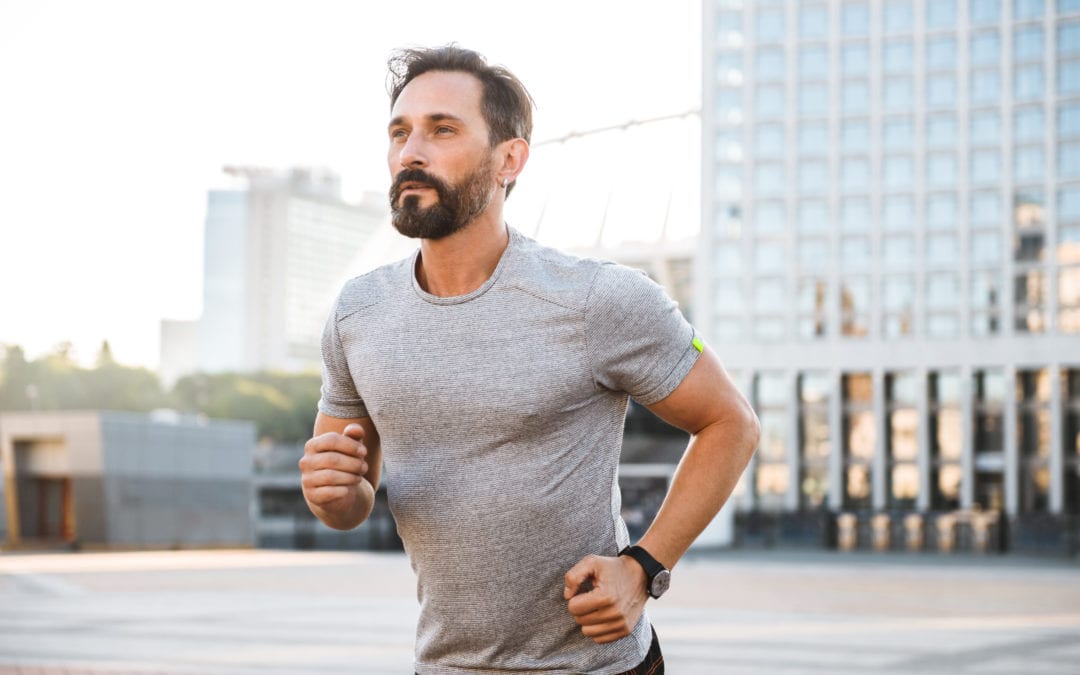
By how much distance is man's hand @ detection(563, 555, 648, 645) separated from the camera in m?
2.20

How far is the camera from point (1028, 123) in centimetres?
6706

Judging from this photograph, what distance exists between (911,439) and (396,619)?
197 ft

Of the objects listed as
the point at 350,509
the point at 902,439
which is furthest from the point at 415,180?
the point at 902,439

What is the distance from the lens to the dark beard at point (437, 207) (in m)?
2.40

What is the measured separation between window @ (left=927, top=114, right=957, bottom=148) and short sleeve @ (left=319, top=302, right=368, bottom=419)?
69345 millimetres

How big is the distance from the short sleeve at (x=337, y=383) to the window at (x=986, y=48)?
231 ft

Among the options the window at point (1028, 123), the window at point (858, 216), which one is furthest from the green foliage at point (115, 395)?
the window at point (1028, 123)

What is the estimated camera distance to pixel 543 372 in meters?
2.30

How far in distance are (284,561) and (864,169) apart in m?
49.7

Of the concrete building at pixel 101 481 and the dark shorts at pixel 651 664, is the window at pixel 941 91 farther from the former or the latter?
the dark shorts at pixel 651 664

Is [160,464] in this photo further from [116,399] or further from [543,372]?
[116,399]

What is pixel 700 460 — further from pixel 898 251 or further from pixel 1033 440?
pixel 1033 440

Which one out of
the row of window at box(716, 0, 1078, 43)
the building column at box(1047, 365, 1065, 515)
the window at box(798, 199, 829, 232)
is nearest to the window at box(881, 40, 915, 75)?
the row of window at box(716, 0, 1078, 43)

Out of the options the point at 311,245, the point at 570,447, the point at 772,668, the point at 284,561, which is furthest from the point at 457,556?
the point at 311,245
